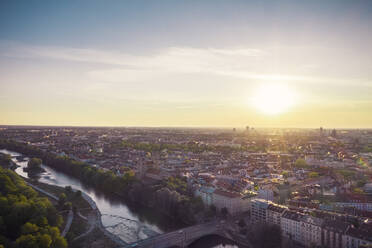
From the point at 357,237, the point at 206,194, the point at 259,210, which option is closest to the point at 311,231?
the point at 357,237

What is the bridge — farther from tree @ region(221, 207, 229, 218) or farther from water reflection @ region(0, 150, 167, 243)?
tree @ region(221, 207, 229, 218)

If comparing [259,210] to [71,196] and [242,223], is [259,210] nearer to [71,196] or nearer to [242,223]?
[242,223]

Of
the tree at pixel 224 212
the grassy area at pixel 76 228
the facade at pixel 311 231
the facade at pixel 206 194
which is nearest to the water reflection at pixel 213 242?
the tree at pixel 224 212

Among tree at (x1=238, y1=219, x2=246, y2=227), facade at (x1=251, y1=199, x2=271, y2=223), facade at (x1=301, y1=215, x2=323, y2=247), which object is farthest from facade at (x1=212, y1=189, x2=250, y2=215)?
facade at (x1=301, y1=215, x2=323, y2=247)

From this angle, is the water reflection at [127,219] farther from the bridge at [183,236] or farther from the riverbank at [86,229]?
the bridge at [183,236]

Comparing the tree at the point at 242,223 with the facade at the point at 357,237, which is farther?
the tree at the point at 242,223

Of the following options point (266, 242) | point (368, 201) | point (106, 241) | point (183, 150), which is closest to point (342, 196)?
point (368, 201)

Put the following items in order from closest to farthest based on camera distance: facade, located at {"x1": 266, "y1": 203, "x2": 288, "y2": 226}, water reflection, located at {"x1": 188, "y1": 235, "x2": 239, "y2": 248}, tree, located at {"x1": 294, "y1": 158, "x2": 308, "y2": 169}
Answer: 1. water reflection, located at {"x1": 188, "y1": 235, "x2": 239, "y2": 248}
2. facade, located at {"x1": 266, "y1": 203, "x2": 288, "y2": 226}
3. tree, located at {"x1": 294, "y1": 158, "x2": 308, "y2": 169}

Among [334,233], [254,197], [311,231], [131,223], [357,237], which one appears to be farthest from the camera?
[254,197]
